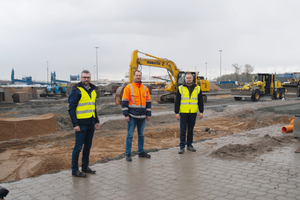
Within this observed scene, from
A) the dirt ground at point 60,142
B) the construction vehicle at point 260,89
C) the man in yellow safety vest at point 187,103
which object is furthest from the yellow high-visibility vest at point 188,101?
the construction vehicle at point 260,89

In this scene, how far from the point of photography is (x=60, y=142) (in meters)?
9.37

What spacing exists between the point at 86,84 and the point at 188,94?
2.57 meters

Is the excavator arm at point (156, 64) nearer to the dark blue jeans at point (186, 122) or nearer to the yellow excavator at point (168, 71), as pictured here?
the yellow excavator at point (168, 71)

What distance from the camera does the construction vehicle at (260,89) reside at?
23.2 metres

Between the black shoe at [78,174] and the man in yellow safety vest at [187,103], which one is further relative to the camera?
the man in yellow safety vest at [187,103]

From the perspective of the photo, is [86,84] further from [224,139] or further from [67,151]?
[224,139]

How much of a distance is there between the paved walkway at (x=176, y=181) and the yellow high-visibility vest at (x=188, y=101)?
1130 millimetres

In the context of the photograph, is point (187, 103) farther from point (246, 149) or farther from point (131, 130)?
point (246, 149)

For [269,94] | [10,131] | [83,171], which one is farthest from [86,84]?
[269,94]

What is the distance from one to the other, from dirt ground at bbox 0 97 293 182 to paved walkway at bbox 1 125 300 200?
0.60m

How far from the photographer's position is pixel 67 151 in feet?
25.8

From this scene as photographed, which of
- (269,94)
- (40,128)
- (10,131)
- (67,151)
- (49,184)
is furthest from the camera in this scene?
(269,94)

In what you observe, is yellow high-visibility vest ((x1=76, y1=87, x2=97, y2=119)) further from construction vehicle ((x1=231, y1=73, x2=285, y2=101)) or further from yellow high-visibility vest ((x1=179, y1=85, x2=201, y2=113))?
construction vehicle ((x1=231, y1=73, x2=285, y2=101))

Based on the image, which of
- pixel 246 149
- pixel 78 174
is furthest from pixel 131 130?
pixel 246 149
